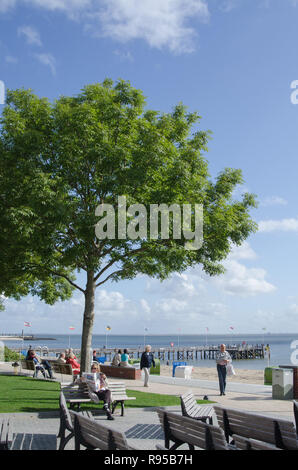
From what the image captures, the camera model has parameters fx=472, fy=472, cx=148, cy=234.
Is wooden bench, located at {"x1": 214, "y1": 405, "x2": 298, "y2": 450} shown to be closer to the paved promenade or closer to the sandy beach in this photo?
the paved promenade

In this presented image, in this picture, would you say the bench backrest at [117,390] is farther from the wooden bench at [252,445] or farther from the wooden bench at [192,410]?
the wooden bench at [252,445]

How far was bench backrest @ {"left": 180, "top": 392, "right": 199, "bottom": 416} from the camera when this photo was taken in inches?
352

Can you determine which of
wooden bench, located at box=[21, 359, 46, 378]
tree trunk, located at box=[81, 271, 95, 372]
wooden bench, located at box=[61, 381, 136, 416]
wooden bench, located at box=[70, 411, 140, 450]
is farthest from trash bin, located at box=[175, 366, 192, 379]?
wooden bench, located at box=[70, 411, 140, 450]

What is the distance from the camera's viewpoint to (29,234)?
51.9 feet

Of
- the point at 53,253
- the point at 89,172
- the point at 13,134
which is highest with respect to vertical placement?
the point at 13,134

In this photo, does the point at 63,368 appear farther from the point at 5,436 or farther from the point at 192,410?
the point at 5,436

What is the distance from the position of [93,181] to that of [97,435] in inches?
457

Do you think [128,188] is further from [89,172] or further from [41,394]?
[41,394]

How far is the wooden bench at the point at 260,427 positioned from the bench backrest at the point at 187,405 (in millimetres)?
1419

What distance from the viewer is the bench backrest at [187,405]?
8938 millimetres

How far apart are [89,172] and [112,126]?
74.3 inches

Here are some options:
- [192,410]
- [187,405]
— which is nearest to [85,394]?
[192,410]
